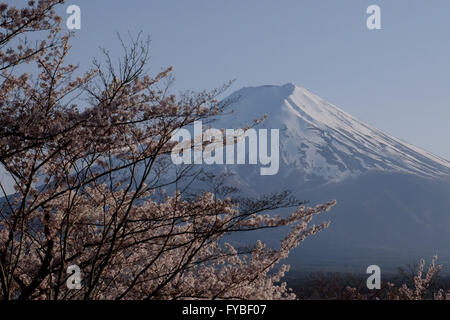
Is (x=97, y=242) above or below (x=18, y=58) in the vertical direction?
below

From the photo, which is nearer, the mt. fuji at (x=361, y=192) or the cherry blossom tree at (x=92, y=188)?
the cherry blossom tree at (x=92, y=188)

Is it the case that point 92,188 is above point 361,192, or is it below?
below

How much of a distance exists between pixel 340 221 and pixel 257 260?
158 meters

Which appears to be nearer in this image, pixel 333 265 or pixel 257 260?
pixel 257 260

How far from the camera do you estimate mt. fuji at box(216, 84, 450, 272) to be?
138000mm

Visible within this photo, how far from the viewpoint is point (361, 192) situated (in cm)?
17275

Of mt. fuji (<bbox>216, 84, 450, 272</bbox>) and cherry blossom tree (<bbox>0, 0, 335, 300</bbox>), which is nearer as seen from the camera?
cherry blossom tree (<bbox>0, 0, 335, 300</bbox>)

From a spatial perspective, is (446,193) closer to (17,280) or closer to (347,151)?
(347,151)

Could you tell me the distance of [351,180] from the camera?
17912 cm

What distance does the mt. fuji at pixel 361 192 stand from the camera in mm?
A: 138000

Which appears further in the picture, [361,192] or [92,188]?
[361,192]

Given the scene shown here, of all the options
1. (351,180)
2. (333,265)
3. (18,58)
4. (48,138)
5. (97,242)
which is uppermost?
(351,180)
